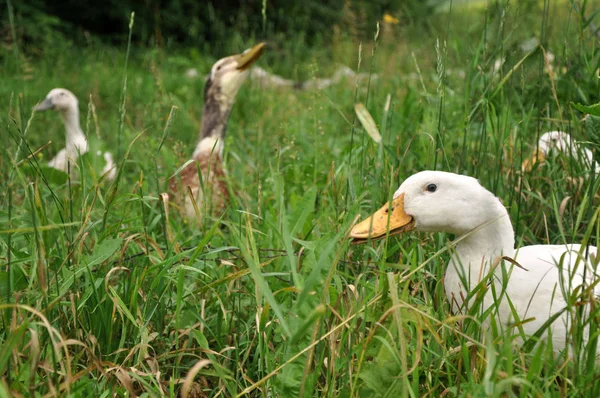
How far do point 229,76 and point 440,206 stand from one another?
231cm

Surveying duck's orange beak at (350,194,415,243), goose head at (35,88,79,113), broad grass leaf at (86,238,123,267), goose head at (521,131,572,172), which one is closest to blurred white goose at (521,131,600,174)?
goose head at (521,131,572,172)

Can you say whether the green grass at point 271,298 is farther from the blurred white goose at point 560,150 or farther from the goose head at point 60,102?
the goose head at point 60,102

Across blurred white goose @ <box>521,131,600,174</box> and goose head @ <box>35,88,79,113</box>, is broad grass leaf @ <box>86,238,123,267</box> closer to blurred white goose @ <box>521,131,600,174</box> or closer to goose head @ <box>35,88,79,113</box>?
blurred white goose @ <box>521,131,600,174</box>

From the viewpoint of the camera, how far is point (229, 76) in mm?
4129

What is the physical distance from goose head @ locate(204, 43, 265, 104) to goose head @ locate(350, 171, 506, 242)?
2198 mm

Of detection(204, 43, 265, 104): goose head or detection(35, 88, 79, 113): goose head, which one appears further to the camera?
detection(35, 88, 79, 113): goose head

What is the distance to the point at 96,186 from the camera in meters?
1.97

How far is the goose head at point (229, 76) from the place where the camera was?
4125 mm

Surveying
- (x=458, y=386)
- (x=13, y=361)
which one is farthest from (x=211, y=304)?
(x=458, y=386)

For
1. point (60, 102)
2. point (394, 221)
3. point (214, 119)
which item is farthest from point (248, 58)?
point (394, 221)

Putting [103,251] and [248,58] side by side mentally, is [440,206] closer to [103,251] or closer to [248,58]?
[103,251]

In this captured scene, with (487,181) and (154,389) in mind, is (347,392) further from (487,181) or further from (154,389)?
(487,181)

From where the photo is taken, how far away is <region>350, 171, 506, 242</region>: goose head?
2047 mm

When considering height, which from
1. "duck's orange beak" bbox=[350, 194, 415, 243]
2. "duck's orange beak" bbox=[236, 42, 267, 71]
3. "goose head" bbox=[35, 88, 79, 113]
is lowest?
"goose head" bbox=[35, 88, 79, 113]
